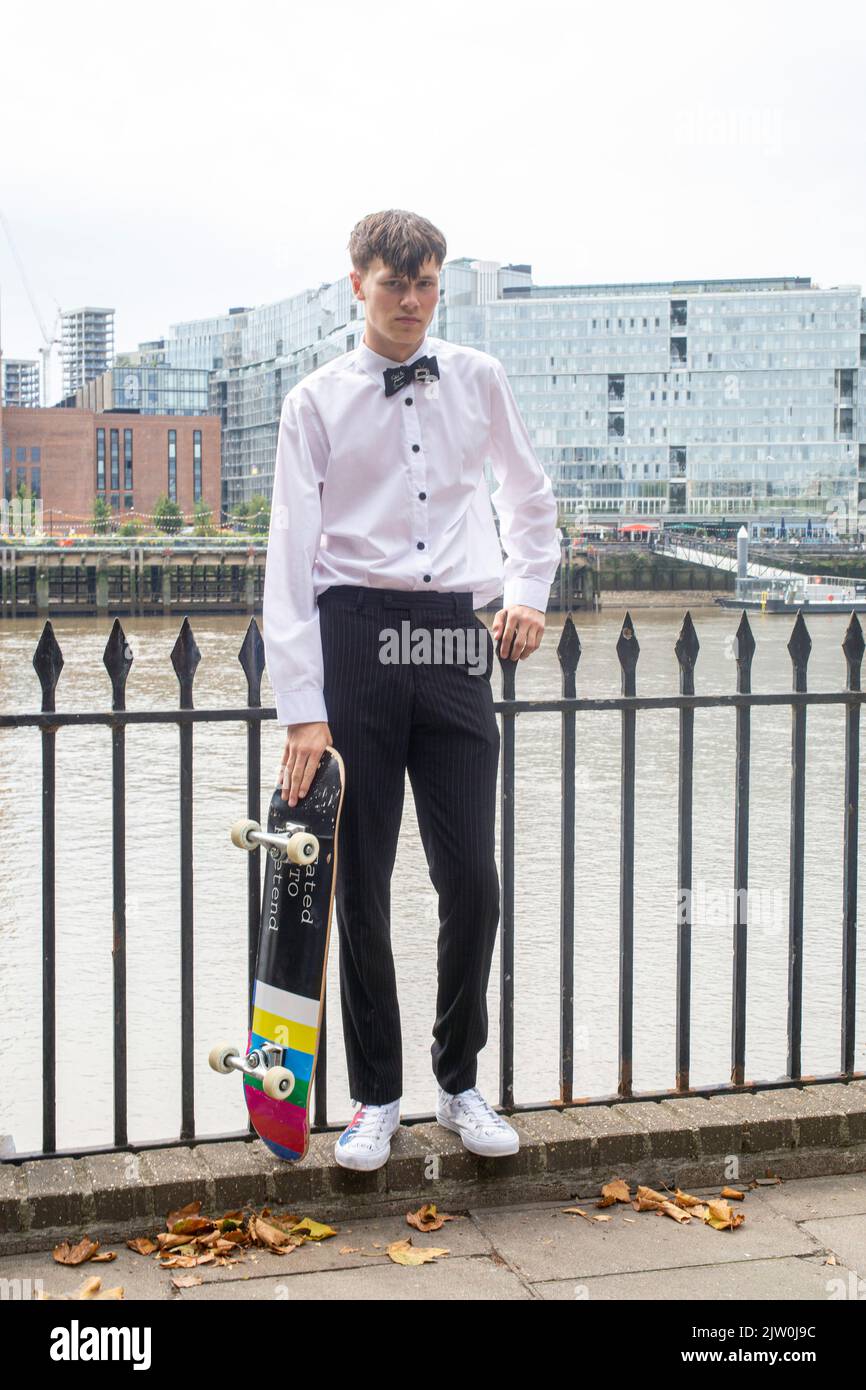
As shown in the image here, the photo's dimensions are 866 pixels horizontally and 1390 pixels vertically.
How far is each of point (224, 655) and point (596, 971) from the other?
2345cm

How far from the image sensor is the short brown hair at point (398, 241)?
7.97 ft

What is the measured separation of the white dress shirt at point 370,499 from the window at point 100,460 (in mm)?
102519

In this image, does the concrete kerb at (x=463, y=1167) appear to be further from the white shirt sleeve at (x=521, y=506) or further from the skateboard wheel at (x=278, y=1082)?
the white shirt sleeve at (x=521, y=506)

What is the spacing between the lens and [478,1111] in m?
2.63

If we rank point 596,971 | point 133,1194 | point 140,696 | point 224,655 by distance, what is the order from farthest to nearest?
point 224,655 < point 140,696 < point 596,971 < point 133,1194

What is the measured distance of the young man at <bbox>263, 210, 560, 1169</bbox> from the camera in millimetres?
2469

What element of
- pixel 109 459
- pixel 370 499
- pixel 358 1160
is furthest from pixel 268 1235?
pixel 109 459

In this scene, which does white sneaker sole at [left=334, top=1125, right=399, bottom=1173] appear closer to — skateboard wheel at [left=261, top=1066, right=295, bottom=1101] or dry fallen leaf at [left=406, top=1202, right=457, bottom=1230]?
dry fallen leaf at [left=406, top=1202, right=457, bottom=1230]

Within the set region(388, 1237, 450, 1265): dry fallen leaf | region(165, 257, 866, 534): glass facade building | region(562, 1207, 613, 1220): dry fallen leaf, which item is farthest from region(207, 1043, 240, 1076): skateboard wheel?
region(165, 257, 866, 534): glass facade building

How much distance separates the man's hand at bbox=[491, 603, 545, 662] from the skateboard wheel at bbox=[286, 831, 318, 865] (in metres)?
0.52

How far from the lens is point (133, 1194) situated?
2.45 meters

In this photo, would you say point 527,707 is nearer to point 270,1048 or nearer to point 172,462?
point 270,1048
